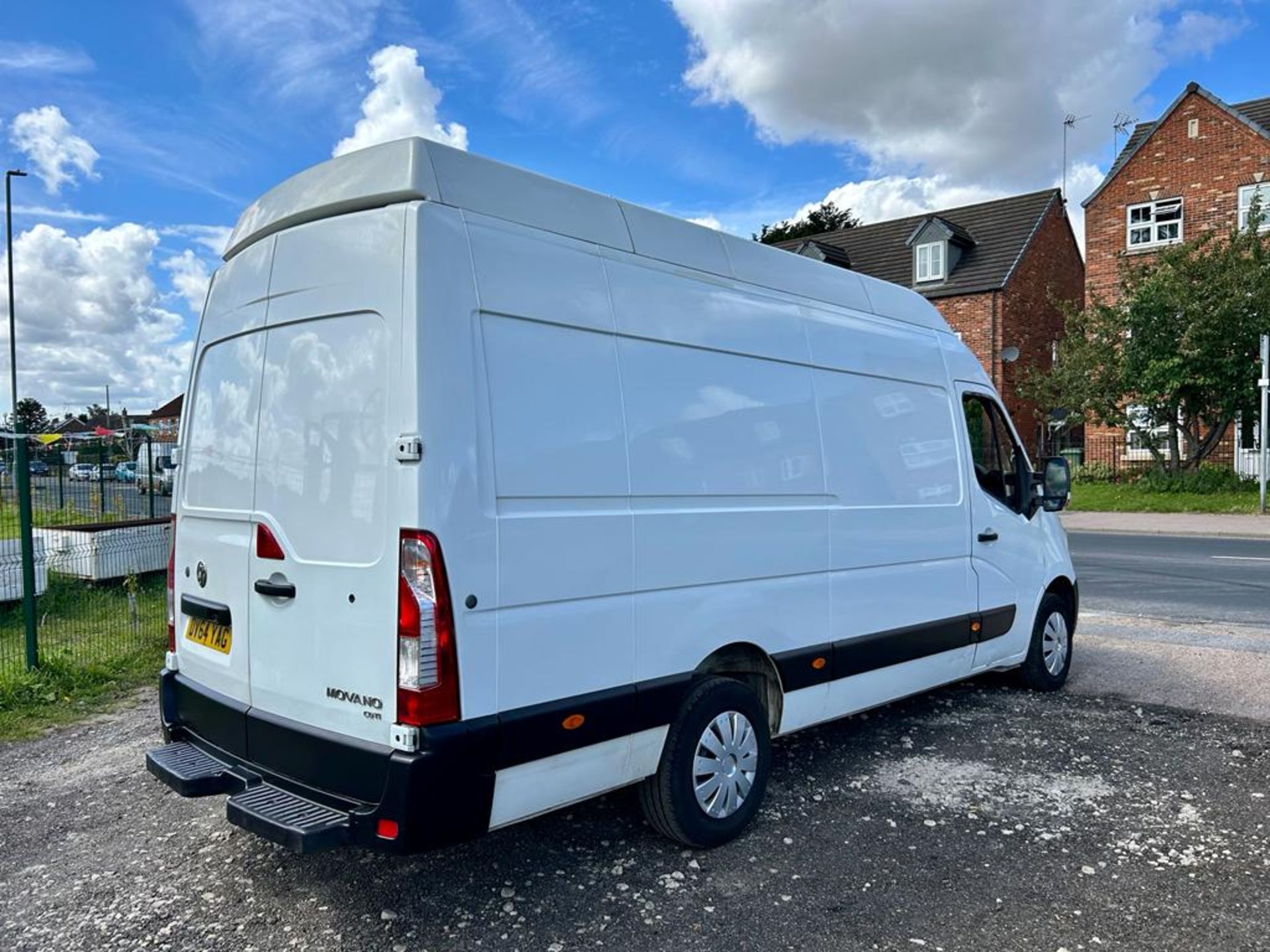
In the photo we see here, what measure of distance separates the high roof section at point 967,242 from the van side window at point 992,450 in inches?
963

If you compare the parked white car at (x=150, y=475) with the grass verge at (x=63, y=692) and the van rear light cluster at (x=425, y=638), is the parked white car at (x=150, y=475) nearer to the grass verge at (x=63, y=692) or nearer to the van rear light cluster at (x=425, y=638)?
the grass verge at (x=63, y=692)

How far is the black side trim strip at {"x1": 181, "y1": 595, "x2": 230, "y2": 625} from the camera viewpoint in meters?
3.65

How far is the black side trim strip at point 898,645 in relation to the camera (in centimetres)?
447

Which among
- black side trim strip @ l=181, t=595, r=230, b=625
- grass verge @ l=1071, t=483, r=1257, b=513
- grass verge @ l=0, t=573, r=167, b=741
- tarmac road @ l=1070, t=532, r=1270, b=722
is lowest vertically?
tarmac road @ l=1070, t=532, r=1270, b=722

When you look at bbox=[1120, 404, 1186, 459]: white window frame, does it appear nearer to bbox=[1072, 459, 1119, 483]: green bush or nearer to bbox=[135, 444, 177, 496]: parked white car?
bbox=[1072, 459, 1119, 483]: green bush

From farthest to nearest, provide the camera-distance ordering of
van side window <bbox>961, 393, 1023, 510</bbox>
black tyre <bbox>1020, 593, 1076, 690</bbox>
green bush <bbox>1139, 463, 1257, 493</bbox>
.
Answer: green bush <bbox>1139, 463, 1257, 493</bbox> → black tyre <bbox>1020, 593, 1076, 690</bbox> → van side window <bbox>961, 393, 1023, 510</bbox>

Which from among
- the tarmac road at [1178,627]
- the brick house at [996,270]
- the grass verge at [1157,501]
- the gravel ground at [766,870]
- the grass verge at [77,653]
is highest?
the brick house at [996,270]

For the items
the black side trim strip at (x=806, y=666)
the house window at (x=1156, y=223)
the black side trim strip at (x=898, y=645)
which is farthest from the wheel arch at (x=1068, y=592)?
the house window at (x=1156, y=223)

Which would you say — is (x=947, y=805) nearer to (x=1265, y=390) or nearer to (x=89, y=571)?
(x=89, y=571)

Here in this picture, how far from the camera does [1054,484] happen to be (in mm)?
5914

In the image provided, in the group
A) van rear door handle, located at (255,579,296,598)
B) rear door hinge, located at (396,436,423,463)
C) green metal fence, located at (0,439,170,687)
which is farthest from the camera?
green metal fence, located at (0,439,170,687)

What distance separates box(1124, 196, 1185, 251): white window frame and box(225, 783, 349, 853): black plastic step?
3004 cm

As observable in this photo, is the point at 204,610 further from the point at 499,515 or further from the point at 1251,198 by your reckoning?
the point at 1251,198

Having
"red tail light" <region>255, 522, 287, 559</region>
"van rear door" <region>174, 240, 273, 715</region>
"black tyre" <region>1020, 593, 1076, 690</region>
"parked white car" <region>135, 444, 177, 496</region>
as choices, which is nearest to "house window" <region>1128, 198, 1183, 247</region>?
"black tyre" <region>1020, 593, 1076, 690</region>
